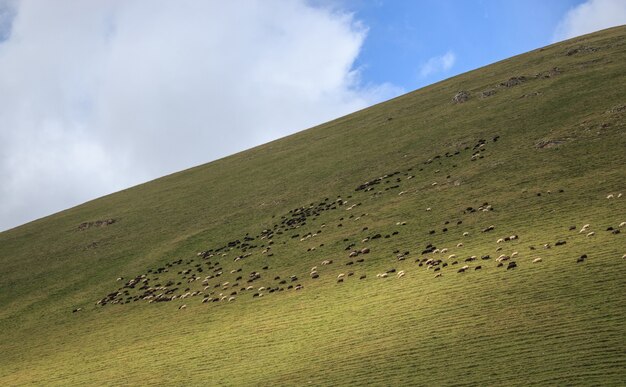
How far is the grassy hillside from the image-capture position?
20.1 m

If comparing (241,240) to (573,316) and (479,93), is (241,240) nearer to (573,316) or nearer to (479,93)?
(573,316)

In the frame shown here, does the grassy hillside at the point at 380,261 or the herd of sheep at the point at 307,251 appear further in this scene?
the herd of sheep at the point at 307,251

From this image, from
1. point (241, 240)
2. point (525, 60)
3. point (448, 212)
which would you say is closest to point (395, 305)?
point (448, 212)

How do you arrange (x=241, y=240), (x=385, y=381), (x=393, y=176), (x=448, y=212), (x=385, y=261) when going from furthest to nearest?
(x=393, y=176) < (x=241, y=240) < (x=448, y=212) < (x=385, y=261) < (x=385, y=381)

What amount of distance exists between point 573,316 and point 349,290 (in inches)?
508

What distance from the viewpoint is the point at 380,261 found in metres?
34.1

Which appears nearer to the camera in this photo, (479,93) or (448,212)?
(448,212)

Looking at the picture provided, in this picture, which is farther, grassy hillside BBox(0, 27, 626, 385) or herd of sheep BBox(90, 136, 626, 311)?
herd of sheep BBox(90, 136, 626, 311)

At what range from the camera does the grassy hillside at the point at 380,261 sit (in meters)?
20.1

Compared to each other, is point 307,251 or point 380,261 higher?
point 307,251

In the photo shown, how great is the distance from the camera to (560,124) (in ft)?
167

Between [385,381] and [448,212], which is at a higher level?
[448,212]

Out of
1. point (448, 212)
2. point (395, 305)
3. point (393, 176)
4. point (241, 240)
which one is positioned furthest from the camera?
point (393, 176)

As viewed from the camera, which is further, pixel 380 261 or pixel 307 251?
pixel 307 251
